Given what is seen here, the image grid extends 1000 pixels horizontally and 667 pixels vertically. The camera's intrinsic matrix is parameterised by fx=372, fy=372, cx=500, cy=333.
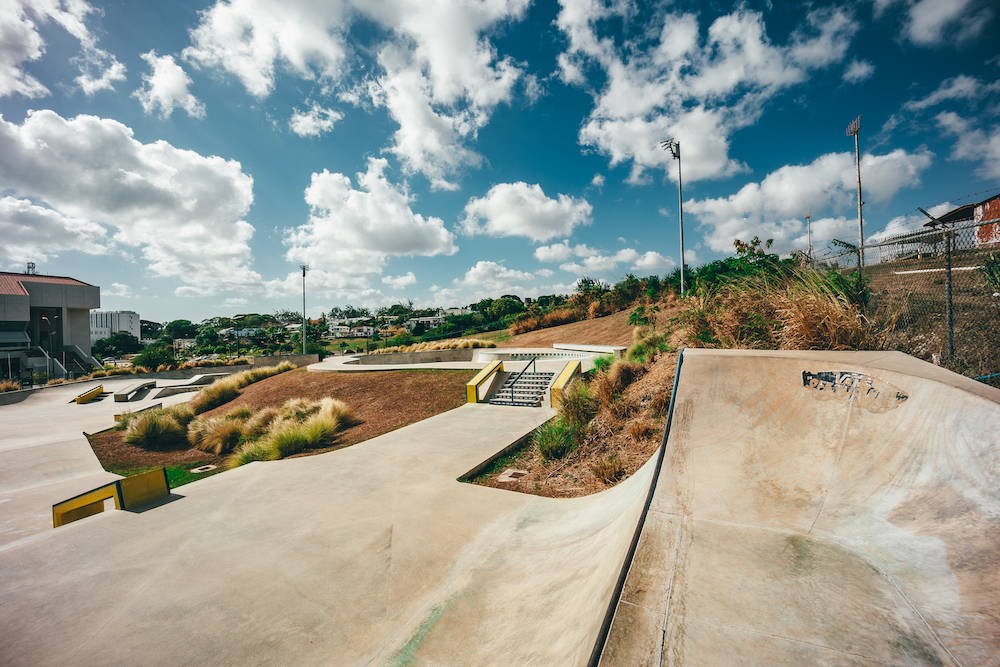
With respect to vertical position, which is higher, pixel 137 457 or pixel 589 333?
pixel 589 333

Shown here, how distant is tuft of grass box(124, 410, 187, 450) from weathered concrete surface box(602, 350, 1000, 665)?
15.8 meters

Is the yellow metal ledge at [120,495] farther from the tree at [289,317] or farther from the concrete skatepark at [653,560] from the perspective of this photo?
the tree at [289,317]

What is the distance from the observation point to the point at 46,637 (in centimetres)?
302

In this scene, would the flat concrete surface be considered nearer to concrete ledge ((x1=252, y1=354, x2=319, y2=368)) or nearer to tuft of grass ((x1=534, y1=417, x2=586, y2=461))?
tuft of grass ((x1=534, y1=417, x2=586, y2=461))

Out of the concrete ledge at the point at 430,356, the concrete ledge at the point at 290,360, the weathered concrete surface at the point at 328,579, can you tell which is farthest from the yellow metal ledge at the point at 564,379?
the concrete ledge at the point at 290,360

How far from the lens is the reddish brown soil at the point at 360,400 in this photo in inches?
416

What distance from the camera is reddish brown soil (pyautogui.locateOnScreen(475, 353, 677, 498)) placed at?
5.33 m

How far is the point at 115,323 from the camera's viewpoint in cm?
14875

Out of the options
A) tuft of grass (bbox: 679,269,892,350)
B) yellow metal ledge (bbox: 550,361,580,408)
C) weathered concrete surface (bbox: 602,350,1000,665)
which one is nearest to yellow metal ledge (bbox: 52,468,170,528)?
weathered concrete surface (bbox: 602,350,1000,665)

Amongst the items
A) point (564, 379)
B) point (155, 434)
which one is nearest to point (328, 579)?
point (564, 379)

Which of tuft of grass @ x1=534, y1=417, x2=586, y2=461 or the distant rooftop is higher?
the distant rooftop

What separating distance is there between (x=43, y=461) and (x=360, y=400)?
8339mm

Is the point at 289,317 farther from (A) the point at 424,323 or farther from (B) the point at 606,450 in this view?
(B) the point at 606,450

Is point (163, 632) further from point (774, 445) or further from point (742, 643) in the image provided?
point (774, 445)
